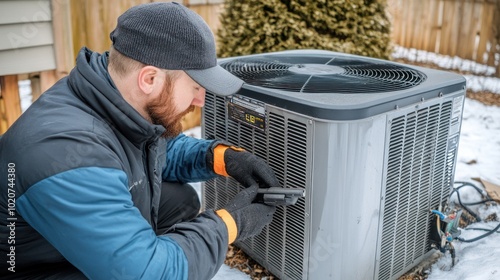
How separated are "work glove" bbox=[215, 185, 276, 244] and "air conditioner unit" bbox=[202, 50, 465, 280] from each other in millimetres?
146

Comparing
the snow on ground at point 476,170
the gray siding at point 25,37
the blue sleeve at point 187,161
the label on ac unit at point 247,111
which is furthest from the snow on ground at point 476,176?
the gray siding at point 25,37

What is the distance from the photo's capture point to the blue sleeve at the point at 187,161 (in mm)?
1920

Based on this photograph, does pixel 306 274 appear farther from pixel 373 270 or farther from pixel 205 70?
pixel 205 70

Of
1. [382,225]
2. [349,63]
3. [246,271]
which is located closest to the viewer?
[382,225]

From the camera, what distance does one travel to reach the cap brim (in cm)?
140

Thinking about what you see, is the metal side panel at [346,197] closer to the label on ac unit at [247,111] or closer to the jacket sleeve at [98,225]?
the label on ac unit at [247,111]

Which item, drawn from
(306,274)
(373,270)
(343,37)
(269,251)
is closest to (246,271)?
(269,251)

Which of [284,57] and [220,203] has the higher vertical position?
[284,57]

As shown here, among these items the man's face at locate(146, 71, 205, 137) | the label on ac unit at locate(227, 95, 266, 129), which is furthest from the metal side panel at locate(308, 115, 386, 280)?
the man's face at locate(146, 71, 205, 137)

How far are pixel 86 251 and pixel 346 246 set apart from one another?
89 cm

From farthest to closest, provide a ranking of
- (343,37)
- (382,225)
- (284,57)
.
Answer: (343,37) < (284,57) < (382,225)

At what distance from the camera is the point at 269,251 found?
1901 mm

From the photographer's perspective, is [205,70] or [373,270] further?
[373,270]

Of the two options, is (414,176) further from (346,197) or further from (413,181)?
(346,197)
